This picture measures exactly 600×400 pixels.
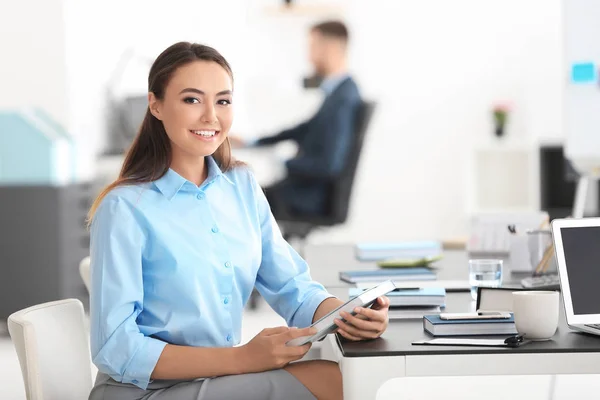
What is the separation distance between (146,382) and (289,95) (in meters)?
4.96

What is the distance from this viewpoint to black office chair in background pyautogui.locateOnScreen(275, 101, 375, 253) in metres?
4.67

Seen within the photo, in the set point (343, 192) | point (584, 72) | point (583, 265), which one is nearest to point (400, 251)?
point (583, 265)

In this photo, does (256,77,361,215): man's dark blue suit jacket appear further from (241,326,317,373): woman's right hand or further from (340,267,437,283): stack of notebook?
(241,326,317,373): woman's right hand

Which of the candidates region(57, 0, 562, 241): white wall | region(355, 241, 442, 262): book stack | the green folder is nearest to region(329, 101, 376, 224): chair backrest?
region(57, 0, 562, 241): white wall

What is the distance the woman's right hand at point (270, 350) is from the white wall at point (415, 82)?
15.9ft

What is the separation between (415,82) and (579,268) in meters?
4.93

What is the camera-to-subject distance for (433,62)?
254 inches

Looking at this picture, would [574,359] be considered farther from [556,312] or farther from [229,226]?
[229,226]

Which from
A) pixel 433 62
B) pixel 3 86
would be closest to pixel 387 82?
pixel 433 62

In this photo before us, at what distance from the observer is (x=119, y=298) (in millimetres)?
1578

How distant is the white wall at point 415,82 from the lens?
20.9 feet

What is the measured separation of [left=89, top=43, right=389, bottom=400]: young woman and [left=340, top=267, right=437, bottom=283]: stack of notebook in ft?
1.36

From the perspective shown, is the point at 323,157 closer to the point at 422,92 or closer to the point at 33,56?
the point at 33,56

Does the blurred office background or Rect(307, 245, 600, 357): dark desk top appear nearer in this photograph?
Rect(307, 245, 600, 357): dark desk top
